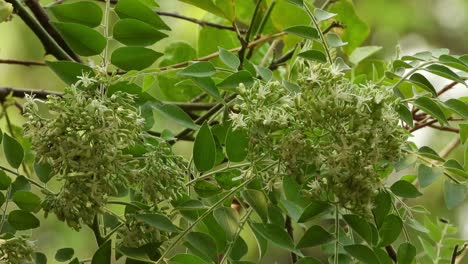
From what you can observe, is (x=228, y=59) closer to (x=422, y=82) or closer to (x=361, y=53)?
(x=422, y=82)

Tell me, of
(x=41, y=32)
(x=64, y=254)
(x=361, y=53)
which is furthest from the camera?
(x=361, y=53)

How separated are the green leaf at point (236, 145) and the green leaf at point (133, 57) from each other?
86 mm

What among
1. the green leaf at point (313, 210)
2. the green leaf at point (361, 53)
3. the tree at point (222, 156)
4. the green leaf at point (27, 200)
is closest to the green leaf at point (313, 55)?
the tree at point (222, 156)

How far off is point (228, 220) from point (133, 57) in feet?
0.48

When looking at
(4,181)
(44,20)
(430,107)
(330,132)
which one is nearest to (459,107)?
(430,107)

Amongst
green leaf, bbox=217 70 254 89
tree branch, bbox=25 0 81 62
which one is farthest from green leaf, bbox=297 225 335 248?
tree branch, bbox=25 0 81 62

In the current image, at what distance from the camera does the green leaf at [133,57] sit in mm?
542

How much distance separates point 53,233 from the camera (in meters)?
1.66

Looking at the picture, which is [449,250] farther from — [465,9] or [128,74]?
[465,9]

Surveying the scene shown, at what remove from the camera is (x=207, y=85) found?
53 centimetres

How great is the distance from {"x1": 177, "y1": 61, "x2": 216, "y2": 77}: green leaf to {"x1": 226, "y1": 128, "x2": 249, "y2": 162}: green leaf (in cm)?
4

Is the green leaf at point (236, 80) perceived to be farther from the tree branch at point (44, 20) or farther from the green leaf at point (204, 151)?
the tree branch at point (44, 20)

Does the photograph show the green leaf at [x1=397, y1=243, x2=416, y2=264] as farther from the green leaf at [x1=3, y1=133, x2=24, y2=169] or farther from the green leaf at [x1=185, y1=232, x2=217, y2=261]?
the green leaf at [x1=3, y1=133, x2=24, y2=169]

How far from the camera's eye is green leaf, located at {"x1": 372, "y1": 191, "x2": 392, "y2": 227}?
0.49 metres
